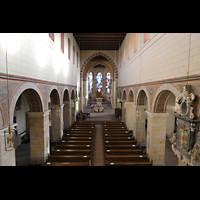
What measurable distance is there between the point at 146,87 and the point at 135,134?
14.9 feet

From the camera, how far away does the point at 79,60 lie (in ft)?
74.2

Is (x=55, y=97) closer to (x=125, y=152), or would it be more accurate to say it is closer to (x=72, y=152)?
(x=72, y=152)

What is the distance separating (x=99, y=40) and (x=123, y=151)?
48.7ft

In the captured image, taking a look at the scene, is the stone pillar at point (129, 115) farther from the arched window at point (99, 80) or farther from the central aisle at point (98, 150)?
the arched window at point (99, 80)

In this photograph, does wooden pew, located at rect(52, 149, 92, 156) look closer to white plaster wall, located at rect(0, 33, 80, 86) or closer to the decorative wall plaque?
white plaster wall, located at rect(0, 33, 80, 86)

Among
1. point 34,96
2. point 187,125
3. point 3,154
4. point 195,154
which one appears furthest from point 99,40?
point 195,154

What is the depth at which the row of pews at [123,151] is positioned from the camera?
25.0ft

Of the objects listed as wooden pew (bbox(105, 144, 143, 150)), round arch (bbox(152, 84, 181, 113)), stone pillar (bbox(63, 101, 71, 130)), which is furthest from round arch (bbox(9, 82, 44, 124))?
stone pillar (bbox(63, 101, 71, 130))

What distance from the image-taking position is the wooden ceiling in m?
16.5

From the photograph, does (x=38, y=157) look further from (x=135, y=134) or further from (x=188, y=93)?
(x=188, y=93)

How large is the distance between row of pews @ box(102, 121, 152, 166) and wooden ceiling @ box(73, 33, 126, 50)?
11.0m

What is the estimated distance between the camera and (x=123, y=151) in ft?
29.1

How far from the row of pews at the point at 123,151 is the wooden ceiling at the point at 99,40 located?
36.3 ft

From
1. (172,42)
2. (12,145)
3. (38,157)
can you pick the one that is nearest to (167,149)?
(172,42)
